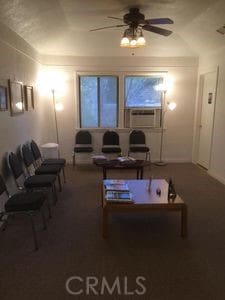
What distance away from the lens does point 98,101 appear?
6.23m

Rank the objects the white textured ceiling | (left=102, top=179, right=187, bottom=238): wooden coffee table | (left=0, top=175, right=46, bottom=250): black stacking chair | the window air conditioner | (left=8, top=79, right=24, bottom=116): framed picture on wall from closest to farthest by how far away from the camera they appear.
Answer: (left=0, top=175, right=46, bottom=250): black stacking chair → (left=102, top=179, right=187, bottom=238): wooden coffee table → the white textured ceiling → (left=8, top=79, right=24, bottom=116): framed picture on wall → the window air conditioner

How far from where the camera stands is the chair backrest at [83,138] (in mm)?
6105

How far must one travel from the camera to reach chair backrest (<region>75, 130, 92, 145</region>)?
6105mm

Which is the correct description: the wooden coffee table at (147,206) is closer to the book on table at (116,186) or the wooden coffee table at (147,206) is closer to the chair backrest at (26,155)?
the book on table at (116,186)

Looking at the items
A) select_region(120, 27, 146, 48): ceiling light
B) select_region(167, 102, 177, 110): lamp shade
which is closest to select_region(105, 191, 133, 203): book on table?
select_region(120, 27, 146, 48): ceiling light

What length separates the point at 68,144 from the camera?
20.6 ft

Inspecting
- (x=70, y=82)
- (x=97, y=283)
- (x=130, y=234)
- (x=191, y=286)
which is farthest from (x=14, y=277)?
(x=70, y=82)

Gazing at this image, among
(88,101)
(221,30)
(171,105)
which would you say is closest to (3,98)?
(88,101)

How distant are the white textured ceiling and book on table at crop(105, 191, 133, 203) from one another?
2598mm

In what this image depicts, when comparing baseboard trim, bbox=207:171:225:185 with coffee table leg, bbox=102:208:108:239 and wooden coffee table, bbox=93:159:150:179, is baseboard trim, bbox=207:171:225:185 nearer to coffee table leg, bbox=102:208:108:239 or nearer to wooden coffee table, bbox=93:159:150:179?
wooden coffee table, bbox=93:159:150:179

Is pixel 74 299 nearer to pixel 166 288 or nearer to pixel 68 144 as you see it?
pixel 166 288

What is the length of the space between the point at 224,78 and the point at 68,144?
3725 mm

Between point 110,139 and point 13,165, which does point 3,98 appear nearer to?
point 13,165

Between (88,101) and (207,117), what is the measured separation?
2.80 metres
